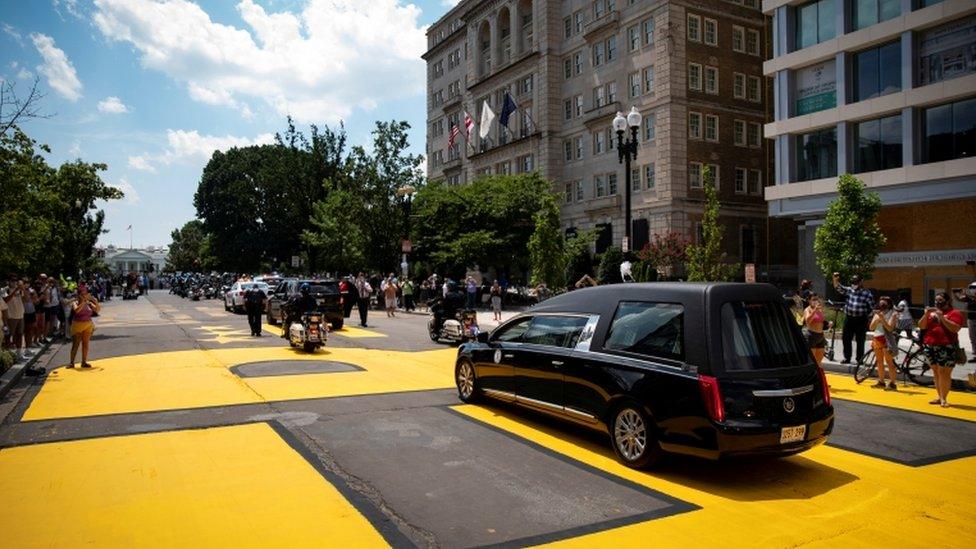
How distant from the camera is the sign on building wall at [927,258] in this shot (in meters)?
29.0

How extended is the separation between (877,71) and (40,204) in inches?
1340

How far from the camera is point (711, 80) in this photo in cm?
4597

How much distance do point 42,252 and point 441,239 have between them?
74.9 feet

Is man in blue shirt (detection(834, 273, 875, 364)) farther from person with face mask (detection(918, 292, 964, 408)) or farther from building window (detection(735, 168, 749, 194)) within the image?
building window (detection(735, 168, 749, 194))

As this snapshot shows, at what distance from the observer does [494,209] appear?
43.0 metres

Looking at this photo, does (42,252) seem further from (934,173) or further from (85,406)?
(934,173)

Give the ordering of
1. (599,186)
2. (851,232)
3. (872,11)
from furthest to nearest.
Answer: (599,186)
(872,11)
(851,232)

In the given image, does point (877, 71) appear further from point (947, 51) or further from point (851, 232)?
point (851, 232)

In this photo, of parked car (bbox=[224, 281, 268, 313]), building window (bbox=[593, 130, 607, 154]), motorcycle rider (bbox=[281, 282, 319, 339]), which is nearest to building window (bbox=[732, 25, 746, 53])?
A: building window (bbox=[593, 130, 607, 154])

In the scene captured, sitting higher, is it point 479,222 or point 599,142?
point 599,142

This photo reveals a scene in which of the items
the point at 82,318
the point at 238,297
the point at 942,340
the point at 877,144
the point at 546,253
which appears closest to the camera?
the point at 942,340

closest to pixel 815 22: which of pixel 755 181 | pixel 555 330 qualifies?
pixel 755 181

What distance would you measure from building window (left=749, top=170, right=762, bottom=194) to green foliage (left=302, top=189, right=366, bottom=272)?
27135 millimetres

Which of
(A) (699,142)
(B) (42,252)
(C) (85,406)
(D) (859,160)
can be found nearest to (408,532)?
(C) (85,406)
